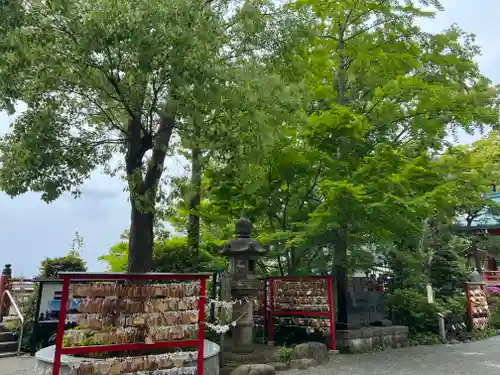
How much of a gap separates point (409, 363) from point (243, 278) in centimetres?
471

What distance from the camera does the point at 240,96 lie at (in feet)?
24.6

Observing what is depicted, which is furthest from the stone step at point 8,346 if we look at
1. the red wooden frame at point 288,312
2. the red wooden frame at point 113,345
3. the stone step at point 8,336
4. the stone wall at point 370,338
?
the stone wall at point 370,338

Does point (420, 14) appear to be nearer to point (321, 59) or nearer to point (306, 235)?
point (321, 59)

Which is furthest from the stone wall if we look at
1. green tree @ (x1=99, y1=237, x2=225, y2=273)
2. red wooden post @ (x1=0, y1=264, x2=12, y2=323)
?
red wooden post @ (x1=0, y1=264, x2=12, y2=323)

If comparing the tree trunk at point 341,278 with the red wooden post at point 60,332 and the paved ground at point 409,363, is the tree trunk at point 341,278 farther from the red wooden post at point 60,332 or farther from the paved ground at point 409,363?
the red wooden post at point 60,332

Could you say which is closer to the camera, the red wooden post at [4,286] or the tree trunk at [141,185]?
the tree trunk at [141,185]

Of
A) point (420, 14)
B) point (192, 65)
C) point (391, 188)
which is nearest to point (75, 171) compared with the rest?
point (192, 65)

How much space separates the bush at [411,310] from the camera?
1393 cm

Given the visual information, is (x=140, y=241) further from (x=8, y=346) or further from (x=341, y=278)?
(x=341, y=278)

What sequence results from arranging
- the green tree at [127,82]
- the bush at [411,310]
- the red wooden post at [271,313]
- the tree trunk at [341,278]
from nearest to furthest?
the green tree at [127,82]
the tree trunk at [341,278]
the red wooden post at [271,313]
the bush at [411,310]

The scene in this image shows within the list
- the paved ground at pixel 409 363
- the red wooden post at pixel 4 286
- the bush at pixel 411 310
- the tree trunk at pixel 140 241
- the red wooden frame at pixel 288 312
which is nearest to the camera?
the tree trunk at pixel 140 241

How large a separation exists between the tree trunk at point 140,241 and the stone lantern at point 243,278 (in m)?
2.46

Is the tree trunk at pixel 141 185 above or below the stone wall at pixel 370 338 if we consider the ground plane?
above

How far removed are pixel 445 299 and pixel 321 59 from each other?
10.8m
